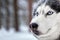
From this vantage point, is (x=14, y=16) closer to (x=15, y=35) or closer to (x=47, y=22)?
(x=15, y=35)

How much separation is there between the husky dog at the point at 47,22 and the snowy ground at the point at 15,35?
2088mm

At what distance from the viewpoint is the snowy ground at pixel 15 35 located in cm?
412

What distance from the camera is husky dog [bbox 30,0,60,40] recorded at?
5.37 feet

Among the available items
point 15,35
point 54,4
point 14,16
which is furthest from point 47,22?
point 14,16

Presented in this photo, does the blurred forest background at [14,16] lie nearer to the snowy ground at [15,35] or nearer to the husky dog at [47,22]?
the snowy ground at [15,35]

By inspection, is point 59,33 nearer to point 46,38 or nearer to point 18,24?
point 46,38

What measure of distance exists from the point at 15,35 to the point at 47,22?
278 centimetres

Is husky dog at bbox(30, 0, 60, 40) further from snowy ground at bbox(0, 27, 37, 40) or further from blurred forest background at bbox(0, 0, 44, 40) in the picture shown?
blurred forest background at bbox(0, 0, 44, 40)

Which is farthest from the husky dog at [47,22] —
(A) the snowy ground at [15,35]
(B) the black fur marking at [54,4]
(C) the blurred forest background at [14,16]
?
(C) the blurred forest background at [14,16]

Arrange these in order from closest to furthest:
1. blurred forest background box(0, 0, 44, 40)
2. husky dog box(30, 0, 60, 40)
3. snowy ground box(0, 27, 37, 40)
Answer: husky dog box(30, 0, 60, 40), snowy ground box(0, 27, 37, 40), blurred forest background box(0, 0, 44, 40)

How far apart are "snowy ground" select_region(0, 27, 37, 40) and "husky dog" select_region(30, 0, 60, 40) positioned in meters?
2.09

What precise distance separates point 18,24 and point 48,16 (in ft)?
10.7

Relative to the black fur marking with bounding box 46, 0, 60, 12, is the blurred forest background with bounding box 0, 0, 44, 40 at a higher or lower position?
lower

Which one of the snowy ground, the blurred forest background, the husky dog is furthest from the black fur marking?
the blurred forest background
